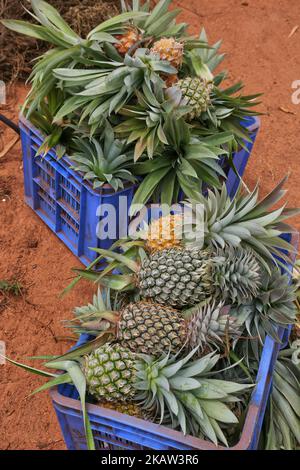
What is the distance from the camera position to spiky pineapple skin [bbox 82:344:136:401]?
5.80 ft

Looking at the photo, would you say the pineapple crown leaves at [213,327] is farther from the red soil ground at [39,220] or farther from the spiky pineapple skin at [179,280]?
the red soil ground at [39,220]

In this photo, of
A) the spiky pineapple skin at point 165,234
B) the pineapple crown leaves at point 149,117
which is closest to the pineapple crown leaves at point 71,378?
the spiky pineapple skin at point 165,234

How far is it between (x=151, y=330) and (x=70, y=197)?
1.09 metres

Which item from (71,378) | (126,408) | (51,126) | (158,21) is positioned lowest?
(126,408)

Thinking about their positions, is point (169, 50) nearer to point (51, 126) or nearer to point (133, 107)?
point (133, 107)

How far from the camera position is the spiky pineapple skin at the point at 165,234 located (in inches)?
83.0

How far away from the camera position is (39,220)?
3.13 meters

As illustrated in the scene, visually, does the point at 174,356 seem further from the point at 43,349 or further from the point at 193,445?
the point at 43,349

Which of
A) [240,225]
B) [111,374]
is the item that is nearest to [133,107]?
[240,225]

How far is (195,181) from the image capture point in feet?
8.45

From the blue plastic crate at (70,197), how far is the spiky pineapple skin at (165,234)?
0.41 m

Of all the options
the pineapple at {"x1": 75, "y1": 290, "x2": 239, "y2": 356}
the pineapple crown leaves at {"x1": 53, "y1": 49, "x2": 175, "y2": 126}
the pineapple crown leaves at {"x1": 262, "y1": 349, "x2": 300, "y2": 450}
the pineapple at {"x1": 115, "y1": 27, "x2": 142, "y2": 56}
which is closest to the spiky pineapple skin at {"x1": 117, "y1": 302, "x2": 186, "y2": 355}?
the pineapple at {"x1": 75, "y1": 290, "x2": 239, "y2": 356}

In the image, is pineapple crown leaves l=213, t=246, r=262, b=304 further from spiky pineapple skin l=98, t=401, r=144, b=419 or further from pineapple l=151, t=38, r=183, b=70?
pineapple l=151, t=38, r=183, b=70

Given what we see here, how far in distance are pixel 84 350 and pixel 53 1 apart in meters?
3.32
